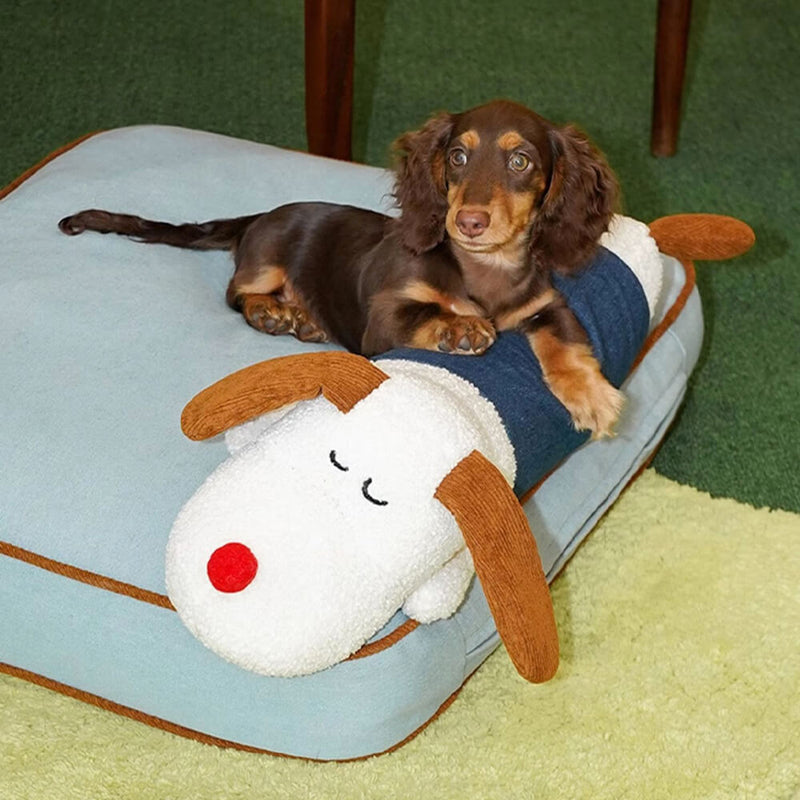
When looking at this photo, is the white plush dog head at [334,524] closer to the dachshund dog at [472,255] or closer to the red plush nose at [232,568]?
the red plush nose at [232,568]

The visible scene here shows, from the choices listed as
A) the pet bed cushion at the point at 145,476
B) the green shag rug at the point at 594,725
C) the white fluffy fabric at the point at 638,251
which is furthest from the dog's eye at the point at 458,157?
the green shag rug at the point at 594,725

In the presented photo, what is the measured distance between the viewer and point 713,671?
1803 millimetres

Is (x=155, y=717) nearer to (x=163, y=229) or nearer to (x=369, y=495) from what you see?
(x=369, y=495)

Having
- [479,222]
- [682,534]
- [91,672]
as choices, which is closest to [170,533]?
[91,672]

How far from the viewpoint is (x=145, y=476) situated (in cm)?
166

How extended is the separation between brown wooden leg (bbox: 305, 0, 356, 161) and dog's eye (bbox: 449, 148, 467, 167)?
3.17 feet

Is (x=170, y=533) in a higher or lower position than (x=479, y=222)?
lower

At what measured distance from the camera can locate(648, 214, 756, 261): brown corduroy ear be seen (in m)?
2.07

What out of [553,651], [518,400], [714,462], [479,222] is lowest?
[714,462]

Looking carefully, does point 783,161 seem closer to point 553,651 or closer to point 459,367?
point 459,367

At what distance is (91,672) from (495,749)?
49cm

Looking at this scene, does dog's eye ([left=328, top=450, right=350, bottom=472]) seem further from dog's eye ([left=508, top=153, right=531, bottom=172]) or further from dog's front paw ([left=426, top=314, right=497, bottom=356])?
dog's eye ([left=508, top=153, right=531, bottom=172])

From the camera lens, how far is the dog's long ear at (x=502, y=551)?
1380 millimetres

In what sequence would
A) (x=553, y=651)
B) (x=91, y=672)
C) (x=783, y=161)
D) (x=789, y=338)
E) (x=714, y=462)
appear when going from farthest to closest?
(x=783, y=161)
(x=789, y=338)
(x=714, y=462)
(x=91, y=672)
(x=553, y=651)
